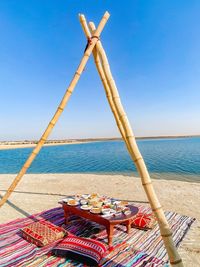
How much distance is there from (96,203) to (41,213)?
3.70m

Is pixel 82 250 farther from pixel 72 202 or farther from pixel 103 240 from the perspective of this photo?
pixel 72 202

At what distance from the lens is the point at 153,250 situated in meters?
7.41

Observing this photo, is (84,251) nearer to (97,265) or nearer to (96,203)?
(97,265)

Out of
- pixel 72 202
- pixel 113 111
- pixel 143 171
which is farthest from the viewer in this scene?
pixel 72 202

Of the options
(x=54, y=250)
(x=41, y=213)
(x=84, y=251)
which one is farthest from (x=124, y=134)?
(x=41, y=213)

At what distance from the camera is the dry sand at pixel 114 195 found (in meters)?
8.26

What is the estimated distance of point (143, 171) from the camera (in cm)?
414

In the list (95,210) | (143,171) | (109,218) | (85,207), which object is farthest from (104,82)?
(85,207)

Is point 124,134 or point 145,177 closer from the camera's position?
point 145,177

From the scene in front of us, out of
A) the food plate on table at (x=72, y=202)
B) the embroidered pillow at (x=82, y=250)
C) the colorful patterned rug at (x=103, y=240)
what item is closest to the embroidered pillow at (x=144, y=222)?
the colorful patterned rug at (x=103, y=240)

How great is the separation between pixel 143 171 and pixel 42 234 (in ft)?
17.8

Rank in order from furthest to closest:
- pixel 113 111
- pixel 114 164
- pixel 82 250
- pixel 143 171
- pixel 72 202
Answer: pixel 114 164 < pixel 72 202 < pixel 82 250 < pixel 113 111 < pixel 143 171

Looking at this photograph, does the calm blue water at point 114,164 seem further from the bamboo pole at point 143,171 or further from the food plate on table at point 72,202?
→ the bamboo pole at point 143,171

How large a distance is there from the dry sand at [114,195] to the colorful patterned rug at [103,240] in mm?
608
